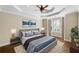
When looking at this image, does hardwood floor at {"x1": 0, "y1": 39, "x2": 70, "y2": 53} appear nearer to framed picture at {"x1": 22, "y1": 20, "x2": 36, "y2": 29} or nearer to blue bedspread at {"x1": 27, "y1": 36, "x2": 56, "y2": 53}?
blue bedspread at {"x1": 27, "y1": 36, "x2": 56, "y2": 53}

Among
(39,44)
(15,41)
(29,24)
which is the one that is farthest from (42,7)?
(15,41)

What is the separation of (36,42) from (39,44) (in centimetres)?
7

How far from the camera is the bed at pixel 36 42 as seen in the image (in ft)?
6.05

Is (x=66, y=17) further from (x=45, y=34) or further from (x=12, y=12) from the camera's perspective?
(x=12, y=12)

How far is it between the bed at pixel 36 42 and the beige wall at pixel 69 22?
0.27m

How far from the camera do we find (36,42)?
1.87 metres

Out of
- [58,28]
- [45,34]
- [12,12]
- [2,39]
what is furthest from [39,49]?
[12,12]

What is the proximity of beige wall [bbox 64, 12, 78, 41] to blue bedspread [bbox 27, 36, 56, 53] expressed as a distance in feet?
0.94

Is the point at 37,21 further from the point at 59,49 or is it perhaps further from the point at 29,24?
the point at 59,49

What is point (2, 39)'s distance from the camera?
72.7 inches

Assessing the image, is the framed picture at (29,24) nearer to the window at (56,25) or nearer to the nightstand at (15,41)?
the nightstand at (15,41)

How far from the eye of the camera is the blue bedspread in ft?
6.01

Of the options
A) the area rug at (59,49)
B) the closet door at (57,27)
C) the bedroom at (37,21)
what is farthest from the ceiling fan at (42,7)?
the area rug at (59,49)

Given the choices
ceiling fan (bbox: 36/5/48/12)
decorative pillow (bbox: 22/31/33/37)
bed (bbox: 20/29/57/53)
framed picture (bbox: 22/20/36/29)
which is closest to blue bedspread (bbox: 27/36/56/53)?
bed (bbox: 20/29/57/53)
